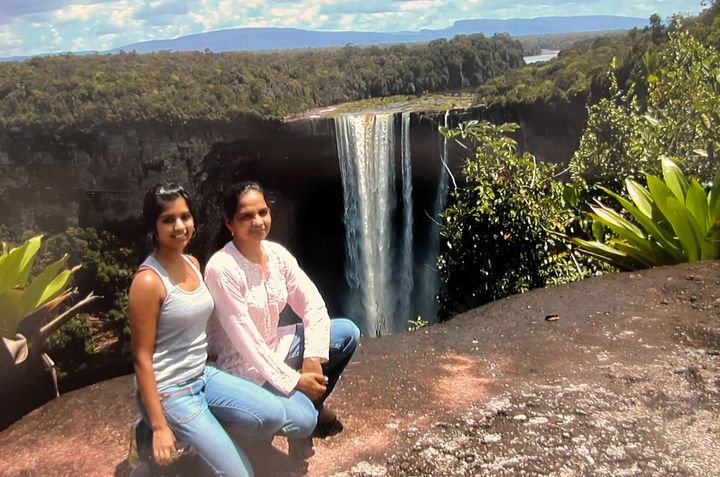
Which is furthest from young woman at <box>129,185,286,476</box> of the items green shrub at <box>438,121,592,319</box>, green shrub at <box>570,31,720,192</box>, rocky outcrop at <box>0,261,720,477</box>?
green shrub at <box>570,31,720,192</box>

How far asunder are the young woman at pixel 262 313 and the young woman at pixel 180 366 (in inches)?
2.9

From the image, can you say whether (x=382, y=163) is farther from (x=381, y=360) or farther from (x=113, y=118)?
(x=381, y=360)

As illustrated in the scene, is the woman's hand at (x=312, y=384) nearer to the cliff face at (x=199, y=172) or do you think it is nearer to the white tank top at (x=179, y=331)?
the white tank top at (x=179, y=331)

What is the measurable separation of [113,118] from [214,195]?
4.46 metres

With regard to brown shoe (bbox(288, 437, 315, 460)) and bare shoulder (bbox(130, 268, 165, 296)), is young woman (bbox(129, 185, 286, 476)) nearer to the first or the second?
bare shoulder (bbox(130, 268, 165, 296))

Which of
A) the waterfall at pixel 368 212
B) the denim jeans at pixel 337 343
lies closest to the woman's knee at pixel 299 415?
the denim jeans at pixel 337 343

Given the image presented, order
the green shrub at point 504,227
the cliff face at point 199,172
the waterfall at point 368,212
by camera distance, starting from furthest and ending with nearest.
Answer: the cliff face at point 199,172 < the waterfall at point 368,212 < the green shrub at point 504,227

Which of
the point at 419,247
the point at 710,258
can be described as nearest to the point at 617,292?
the point at 710,258

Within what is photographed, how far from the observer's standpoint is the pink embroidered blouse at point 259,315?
222 cm

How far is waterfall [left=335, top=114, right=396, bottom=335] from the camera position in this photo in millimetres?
20078

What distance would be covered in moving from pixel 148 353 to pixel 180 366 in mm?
130

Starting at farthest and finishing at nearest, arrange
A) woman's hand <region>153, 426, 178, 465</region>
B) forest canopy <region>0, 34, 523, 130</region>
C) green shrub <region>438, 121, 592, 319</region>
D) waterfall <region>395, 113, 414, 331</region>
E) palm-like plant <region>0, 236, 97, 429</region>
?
1. forest canopy <region>0, 34, 523, 130</region>
2. waterfall <region>395, 113, 414, 331</region>
3. green shrub <region>438, 121, 592, 319</region>
4. palm-like plant <region>0, 236, 97, 429</region>
5. woman's hand <region>153, 426, 178, 465</region>

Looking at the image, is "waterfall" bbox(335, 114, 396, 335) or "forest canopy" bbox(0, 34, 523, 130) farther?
"forest canopy" bbox(0, 34, 523, 130)

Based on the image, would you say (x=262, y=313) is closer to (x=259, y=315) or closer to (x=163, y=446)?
(x=259, y=315)
